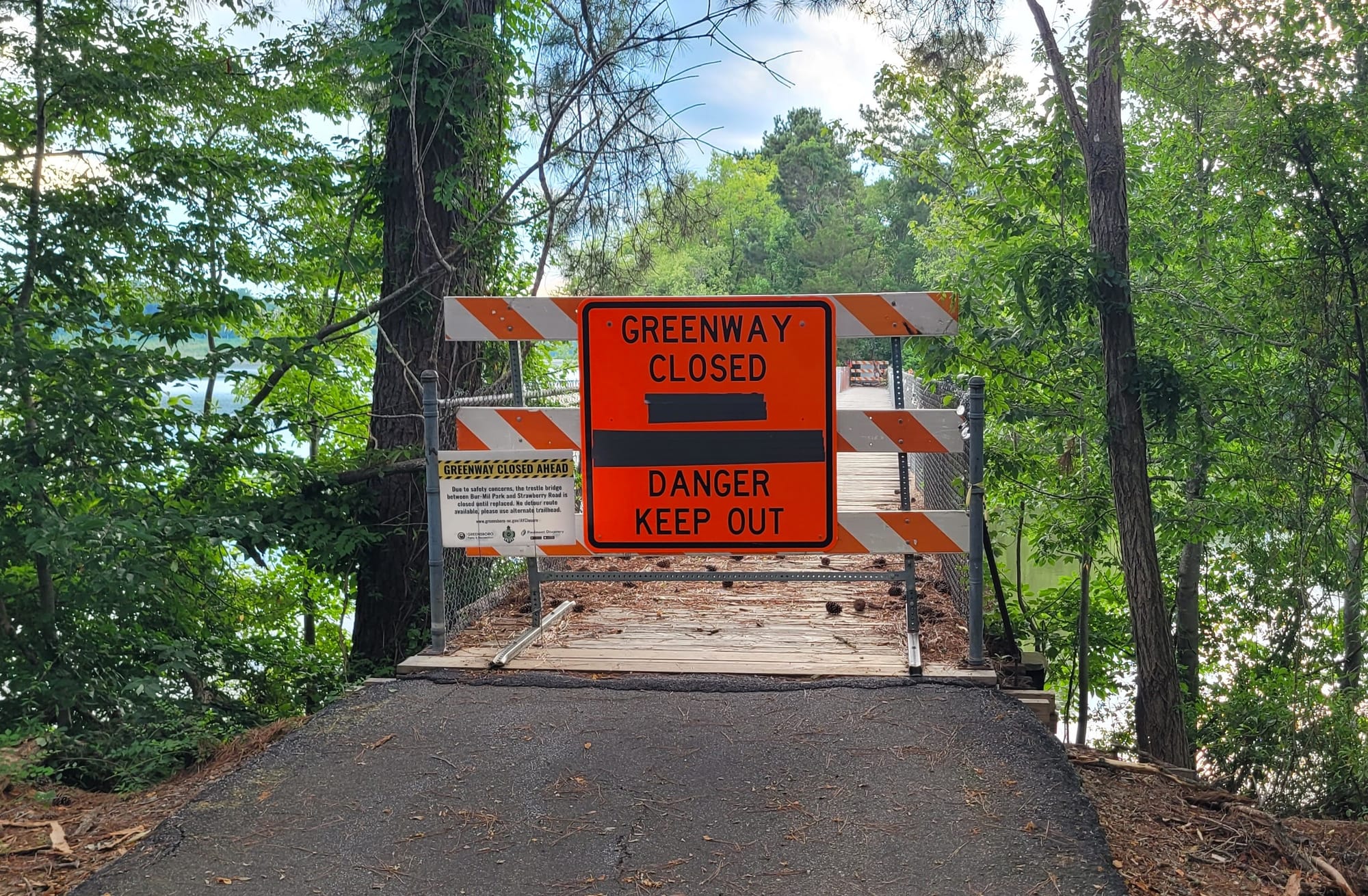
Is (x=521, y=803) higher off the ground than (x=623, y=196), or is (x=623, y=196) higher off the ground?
(x=623, y=196)

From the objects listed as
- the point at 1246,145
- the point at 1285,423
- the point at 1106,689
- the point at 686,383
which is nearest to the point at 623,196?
the point at 686,383

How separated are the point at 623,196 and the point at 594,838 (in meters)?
5.83

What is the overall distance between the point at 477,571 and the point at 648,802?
3.60 metres

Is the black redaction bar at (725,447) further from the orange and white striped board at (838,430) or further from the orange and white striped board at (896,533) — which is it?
the orange and white striped board at (896,533)

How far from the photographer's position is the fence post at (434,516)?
18.7 ft

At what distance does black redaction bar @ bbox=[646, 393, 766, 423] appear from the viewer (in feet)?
17.7

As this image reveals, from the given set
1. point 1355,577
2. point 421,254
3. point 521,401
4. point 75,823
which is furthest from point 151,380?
point 1355,577

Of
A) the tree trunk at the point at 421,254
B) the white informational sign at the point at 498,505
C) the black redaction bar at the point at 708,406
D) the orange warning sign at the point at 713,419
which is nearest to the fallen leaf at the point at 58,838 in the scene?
the white informational sign at the point at 498,505

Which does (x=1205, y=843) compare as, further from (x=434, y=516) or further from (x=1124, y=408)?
(x=434, y=516)

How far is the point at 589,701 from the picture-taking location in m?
5.15

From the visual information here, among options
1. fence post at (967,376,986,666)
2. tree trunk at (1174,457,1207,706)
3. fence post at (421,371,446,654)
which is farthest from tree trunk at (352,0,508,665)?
tree trunk at (1174,457,1207,706)

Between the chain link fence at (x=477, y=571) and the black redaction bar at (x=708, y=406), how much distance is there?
44.8 inches

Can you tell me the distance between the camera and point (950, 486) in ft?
24.3

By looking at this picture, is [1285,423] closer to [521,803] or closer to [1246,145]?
[1246,145]
